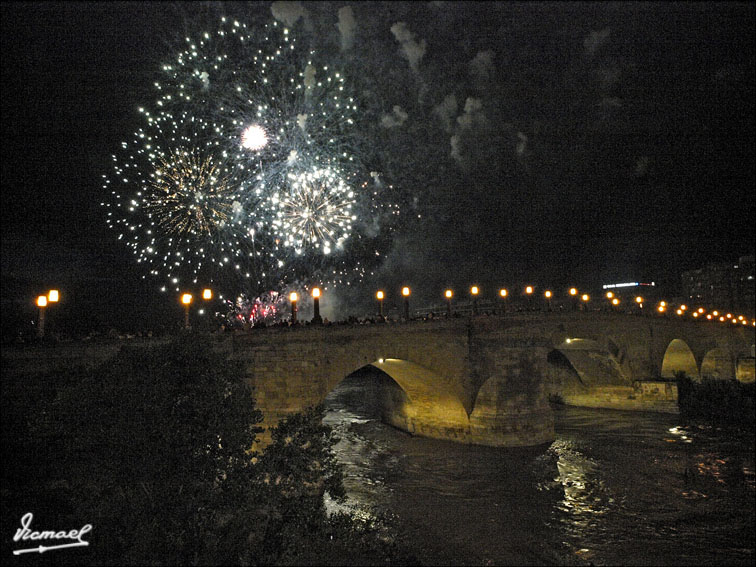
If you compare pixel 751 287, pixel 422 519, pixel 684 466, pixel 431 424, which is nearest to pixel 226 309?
pixel 431 424

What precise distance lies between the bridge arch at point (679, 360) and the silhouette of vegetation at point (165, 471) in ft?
154

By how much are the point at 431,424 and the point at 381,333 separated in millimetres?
8211

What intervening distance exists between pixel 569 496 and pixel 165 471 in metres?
16.6

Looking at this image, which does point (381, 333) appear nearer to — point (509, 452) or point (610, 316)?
point (509, 452)

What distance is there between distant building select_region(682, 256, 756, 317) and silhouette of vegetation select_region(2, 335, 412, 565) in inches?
4150

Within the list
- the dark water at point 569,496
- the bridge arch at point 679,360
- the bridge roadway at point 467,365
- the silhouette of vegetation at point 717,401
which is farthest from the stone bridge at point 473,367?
the bridge arch at point 679,360

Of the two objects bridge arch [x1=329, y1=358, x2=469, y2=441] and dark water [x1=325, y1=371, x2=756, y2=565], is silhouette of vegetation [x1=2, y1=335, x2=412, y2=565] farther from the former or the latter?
bridge arch [x1=329, y1=358, x2=469, y2=441]

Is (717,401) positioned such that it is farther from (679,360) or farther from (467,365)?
(467,365)

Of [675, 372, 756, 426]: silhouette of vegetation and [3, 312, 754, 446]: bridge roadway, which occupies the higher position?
[3, 312, 754, 446]: bridge roadway

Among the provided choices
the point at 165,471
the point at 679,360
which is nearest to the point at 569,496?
the point at 165,471

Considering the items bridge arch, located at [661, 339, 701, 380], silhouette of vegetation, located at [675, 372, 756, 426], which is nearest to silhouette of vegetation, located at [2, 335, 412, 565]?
silhouette of vegetation, located at [675, 372, 756, 426]

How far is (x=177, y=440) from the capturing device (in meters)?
Result: 11.4

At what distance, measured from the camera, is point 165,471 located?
11.1 meters
